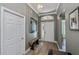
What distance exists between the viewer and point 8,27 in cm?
146

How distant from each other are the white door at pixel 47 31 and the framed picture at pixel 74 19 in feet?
1.15

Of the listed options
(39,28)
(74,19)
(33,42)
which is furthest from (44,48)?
(74,19)

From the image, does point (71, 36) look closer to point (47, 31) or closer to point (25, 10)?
point (47, 31)

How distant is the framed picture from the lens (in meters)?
1.36

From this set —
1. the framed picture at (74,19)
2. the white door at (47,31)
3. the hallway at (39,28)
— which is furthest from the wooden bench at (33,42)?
→ the framed picture at (74,19)

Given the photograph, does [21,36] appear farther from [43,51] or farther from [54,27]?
[54,27]

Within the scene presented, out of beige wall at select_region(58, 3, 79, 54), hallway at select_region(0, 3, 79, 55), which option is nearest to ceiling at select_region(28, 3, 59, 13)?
hallway at select_region(0, 3, 79, 55)

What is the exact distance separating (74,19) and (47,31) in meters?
0.55

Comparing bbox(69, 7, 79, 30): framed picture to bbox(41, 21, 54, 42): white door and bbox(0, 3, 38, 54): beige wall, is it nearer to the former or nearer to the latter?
bbox(41, 21, 54, 42): white door

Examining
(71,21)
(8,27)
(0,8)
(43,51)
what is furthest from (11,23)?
(71,21)

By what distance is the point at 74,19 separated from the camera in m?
1.45

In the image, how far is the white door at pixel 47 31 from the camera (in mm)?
1728

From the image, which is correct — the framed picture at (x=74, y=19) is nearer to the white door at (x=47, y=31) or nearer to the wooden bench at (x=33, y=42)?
the white door at (x=47, y=31)

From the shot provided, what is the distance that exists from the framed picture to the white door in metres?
0.35
